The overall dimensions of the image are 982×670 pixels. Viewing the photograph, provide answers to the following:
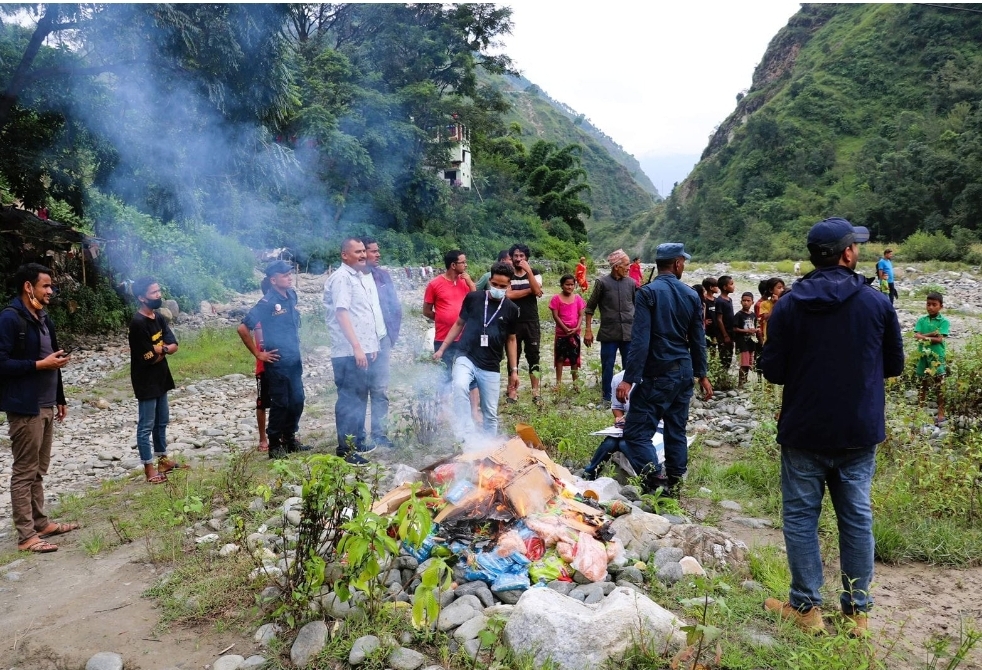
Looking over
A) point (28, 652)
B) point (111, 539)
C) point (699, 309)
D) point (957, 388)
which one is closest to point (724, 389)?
point (957, 388)

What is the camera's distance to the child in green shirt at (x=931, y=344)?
6273mm

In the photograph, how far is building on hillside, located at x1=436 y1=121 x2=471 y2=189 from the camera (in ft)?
105

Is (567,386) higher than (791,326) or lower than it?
lower

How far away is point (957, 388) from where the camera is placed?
5.82 meters

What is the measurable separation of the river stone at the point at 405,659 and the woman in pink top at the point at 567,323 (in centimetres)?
533

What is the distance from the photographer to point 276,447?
5.82 m

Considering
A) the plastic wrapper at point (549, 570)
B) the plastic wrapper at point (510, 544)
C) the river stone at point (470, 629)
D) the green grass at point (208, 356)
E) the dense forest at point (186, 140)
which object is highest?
the dense forest at point (186, 140)

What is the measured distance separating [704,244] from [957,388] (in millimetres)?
47925

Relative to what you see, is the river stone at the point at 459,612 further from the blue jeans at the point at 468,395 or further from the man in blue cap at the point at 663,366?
the blue jeans at the point at 468,395

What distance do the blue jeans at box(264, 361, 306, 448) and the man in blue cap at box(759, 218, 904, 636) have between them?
4217 mm

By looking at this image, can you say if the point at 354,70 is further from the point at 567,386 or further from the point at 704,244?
the point at 704,244

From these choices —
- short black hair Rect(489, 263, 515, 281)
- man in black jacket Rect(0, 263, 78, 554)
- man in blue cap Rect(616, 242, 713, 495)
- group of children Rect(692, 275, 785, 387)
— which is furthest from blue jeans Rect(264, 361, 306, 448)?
group of children Rect(692, 275, 785, 387)

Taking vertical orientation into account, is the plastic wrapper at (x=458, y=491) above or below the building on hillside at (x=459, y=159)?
below

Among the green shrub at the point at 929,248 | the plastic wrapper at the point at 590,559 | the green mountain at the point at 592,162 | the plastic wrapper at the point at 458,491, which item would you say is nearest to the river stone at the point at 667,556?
the plastic wrapper at the point at 590,559
